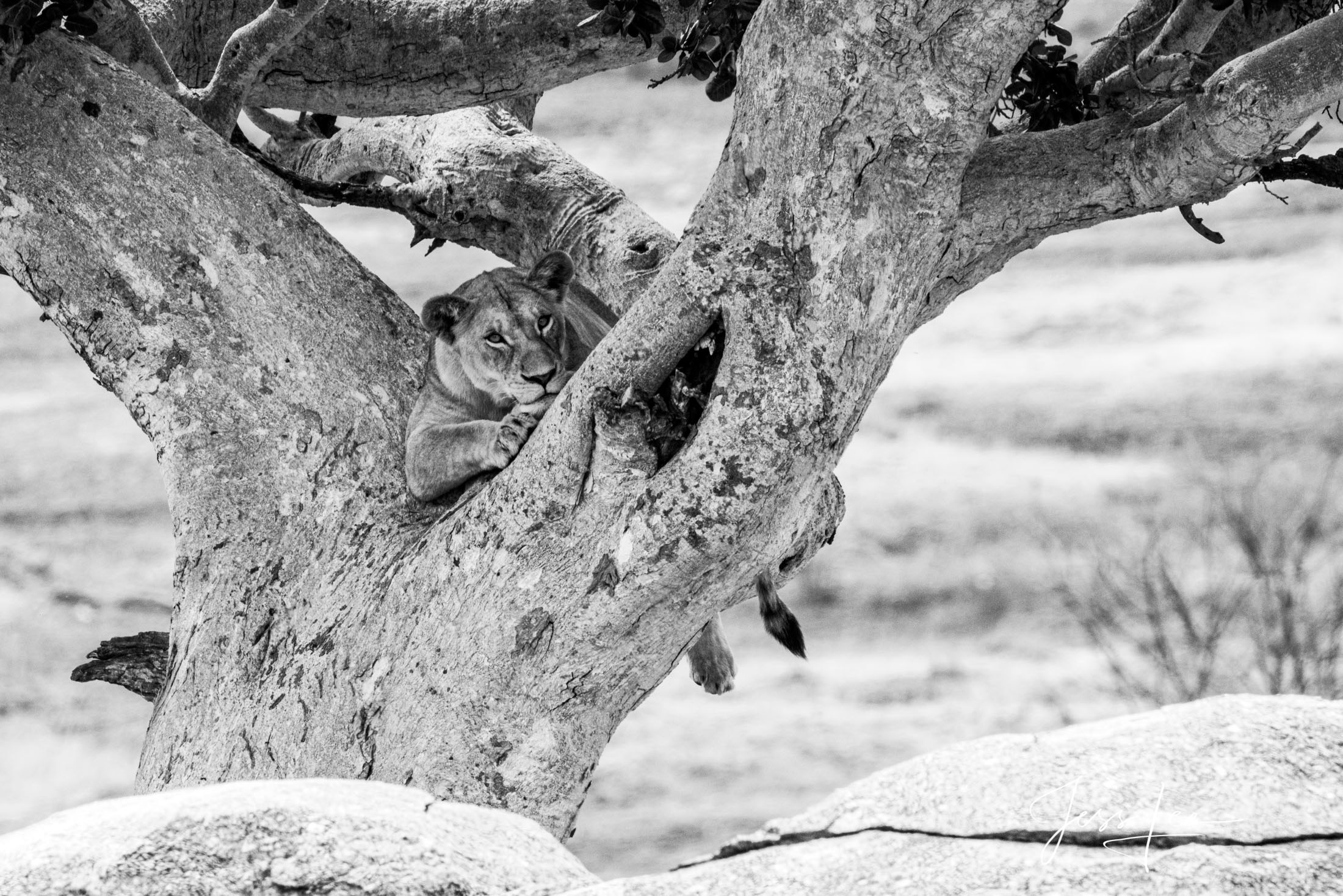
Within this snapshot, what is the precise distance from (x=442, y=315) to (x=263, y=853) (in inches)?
107

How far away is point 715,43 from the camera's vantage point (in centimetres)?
494

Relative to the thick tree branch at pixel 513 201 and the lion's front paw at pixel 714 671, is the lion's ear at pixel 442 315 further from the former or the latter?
the lion's front paw at pixel 714 671

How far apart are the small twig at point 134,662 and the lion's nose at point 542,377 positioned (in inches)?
52.0

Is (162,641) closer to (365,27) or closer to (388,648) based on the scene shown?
(388,648)

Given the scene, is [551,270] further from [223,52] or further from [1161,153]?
[1161,153]

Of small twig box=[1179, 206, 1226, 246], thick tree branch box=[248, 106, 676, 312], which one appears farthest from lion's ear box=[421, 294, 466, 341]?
small twig box=[1179, 206, 1226, 246]

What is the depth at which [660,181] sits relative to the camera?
1755 cm

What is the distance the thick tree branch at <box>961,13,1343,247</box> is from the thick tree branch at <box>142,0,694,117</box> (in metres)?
1.58

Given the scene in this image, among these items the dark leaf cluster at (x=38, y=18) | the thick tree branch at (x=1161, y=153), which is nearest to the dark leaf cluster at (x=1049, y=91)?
the thick tree branch at (x=1161, y=153)

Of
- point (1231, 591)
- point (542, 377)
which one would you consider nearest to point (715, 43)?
point (542, 377)

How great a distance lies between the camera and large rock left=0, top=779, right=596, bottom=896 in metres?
2.57

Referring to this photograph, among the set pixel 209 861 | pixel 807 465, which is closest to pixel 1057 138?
pixel 807 465

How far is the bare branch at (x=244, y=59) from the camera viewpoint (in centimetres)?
468

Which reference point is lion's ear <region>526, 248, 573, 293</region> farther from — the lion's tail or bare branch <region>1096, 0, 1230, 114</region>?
bare branch <region>1096, 0, 1230, 114</region>
